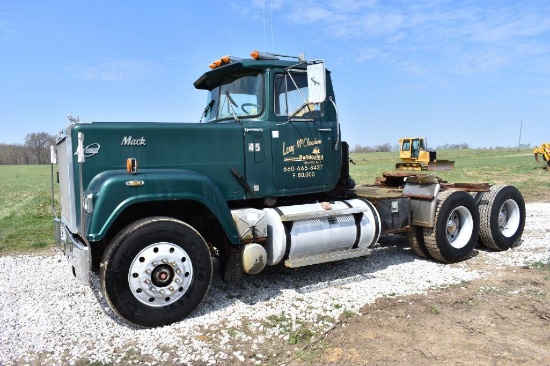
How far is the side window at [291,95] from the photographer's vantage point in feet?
18.4

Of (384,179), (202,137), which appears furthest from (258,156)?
(384,179)

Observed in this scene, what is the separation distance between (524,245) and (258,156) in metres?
5.49

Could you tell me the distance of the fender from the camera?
418 centimetres

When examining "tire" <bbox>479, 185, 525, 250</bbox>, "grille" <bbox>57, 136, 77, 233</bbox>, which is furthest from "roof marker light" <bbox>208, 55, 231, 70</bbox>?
"tire" <bbox>479, 185, 525, 250</bbox>

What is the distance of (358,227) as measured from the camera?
5.93 metres

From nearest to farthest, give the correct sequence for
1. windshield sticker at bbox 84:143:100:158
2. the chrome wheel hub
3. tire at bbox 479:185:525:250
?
the chrome wheel hub < windshield sticker at bbox 84:143:100:158 < tire at bbox 479:185:525:250

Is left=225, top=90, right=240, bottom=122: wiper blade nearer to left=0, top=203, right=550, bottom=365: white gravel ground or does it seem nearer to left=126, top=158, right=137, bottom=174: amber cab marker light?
left=126, top=158, right=137, bottom=174: amber cab marker light

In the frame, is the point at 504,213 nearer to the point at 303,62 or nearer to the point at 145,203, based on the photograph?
the point at 303,62

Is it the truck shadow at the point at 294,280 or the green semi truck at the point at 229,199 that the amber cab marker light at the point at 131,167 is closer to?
the green semi truck at the point at 229,199

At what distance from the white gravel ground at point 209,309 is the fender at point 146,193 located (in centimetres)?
94

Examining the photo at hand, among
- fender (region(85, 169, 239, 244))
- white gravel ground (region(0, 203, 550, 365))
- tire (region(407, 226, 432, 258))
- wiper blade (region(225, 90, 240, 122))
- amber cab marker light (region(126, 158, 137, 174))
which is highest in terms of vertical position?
wiper blade (region(225, 90, 240, 122))

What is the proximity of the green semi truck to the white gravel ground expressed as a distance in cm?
31

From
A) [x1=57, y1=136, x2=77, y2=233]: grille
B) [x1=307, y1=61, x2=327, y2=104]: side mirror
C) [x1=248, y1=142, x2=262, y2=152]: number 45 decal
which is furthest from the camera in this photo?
[x1=248, y1=142, x2=262, y2=152]: number 45 decal

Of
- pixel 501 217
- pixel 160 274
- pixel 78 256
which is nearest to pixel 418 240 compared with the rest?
pixel 501 217
